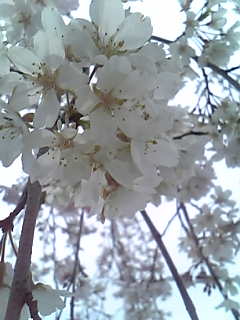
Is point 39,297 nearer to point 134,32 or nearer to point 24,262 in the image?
point 24,262

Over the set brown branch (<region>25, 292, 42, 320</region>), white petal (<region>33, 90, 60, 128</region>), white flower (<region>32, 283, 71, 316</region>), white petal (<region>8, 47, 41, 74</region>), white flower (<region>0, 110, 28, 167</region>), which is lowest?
brown branch (<region>25, 292, 42, 320</region>)

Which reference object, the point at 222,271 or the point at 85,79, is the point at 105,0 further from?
the point at 222,271

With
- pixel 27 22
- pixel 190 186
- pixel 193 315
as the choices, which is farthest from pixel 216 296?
pixel 27 22

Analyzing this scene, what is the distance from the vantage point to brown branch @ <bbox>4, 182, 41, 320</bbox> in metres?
0.70

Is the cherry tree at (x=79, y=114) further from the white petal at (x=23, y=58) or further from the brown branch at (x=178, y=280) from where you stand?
the brown branch at (x=178, y=280)

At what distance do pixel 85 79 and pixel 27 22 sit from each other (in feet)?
1.19

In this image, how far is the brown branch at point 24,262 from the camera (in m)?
0.70

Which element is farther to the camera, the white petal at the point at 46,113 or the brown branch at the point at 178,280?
the brown branch at the point at 178,280

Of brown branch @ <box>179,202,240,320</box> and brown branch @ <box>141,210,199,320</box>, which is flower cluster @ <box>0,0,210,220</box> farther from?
brown branch @ <box>179,202,240,320</box>

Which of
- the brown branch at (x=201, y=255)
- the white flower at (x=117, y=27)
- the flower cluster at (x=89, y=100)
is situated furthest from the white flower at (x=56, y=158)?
the brown branch at (x=201, y=255)

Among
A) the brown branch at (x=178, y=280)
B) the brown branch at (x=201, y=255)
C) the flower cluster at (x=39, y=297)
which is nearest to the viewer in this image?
the flower cluster at (x=39, y=297)

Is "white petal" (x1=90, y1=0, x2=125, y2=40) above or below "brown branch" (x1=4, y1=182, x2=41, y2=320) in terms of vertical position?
above

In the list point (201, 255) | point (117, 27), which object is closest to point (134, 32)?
point (117, 27)

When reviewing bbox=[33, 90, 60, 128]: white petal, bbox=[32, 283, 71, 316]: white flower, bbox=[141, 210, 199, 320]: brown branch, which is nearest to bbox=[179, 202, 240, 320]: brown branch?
bbox=[141, 210, 199, 320]: brown branch
